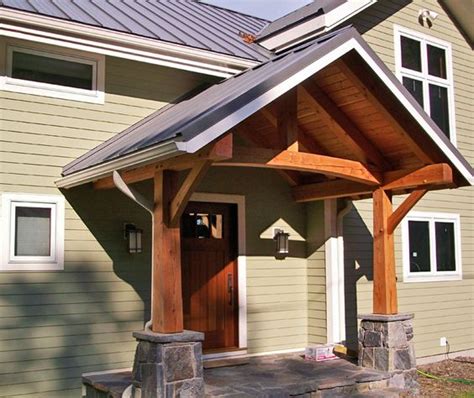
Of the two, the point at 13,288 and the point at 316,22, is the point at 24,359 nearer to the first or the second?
the point at 13,288

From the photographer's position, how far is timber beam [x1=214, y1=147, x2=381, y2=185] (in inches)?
230

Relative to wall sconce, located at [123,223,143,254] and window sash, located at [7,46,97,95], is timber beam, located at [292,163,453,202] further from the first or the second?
window sash, located at [7,46,97,95]

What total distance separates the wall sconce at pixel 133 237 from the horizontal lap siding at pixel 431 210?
3.24 metres

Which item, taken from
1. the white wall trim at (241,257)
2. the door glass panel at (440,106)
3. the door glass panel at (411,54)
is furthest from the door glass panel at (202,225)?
the door glass panel at (440,106)

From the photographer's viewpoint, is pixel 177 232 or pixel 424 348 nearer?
pixel 177 232

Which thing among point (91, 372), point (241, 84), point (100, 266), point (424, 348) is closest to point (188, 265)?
point (100, 266)

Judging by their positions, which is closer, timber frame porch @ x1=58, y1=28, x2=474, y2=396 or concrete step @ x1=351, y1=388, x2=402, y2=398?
timber frame porch @ x1=58, y1=28, x2=474, y2=396

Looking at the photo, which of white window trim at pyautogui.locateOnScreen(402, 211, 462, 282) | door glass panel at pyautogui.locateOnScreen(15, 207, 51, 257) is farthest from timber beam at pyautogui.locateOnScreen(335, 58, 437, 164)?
door glass panel at pyautogui.locateOnScreen(15, 207, 51, 257)

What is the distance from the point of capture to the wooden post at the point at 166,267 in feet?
17.4

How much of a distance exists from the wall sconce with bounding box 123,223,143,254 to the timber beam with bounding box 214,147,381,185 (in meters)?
1.64

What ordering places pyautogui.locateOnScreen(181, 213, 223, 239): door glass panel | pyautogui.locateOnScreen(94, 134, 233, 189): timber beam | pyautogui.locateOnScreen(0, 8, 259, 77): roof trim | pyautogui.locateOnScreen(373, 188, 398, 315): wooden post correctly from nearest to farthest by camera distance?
pyautogui.locateOnScreen(94, 134, 233, 189): timber beam
pyautogui.locateOnScreen(0, 8, 259, 77): roof trim
pyautogui.locateOnScreen(373, 188, 398, 315): wooden post
pyautogui.locateOnScreen(181, 213, 223, 239): door glass panel

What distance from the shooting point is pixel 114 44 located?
22.3 feet

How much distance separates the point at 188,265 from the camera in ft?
25.0

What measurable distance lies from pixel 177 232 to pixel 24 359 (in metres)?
2.35
